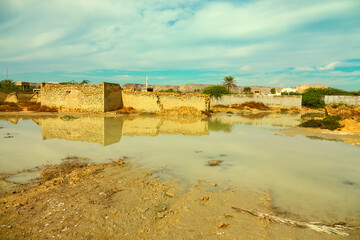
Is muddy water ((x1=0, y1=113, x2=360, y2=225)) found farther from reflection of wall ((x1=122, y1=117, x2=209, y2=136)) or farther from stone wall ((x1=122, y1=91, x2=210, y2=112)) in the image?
stone wall ((x1=122, y1=91, x2=210, y2=112))

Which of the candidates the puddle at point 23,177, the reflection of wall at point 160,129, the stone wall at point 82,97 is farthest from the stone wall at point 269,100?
the puddle at point 23,177

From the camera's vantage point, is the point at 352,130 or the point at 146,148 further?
the point at 352,130

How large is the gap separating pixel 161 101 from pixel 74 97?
8.25m

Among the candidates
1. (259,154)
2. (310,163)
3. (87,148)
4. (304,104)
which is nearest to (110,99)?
(87,148)

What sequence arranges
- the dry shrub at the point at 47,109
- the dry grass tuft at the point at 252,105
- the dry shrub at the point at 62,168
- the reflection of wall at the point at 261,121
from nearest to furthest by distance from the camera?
the dry shrub at the point at 62,168
the reflection of wall at the point at 261,121
the dry shrub at the point at 47,109
the dry grass tuft at the point at 252,105

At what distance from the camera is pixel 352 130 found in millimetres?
12070

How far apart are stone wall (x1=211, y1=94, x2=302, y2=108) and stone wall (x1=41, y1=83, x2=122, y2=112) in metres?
20.6

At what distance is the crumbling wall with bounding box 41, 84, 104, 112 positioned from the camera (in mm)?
19688

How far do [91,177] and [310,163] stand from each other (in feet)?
19.9

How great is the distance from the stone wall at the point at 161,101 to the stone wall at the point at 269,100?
13.9 m

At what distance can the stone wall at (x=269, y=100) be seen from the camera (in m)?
35.2

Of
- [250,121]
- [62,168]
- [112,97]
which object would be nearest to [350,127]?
[250,121]

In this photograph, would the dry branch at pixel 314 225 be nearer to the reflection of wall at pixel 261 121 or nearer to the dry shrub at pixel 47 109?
the reflection of wall at pixel 261 121

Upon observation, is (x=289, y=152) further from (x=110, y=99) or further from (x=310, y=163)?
(x=110, y=99)
